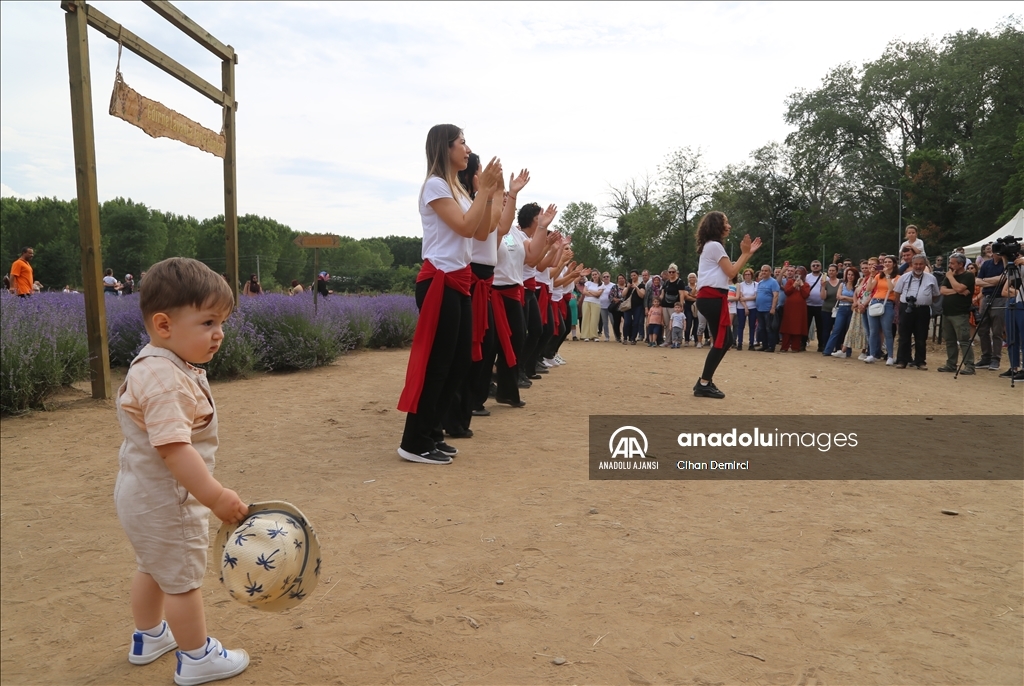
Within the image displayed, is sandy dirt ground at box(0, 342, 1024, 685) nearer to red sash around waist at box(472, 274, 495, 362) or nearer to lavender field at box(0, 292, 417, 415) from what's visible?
red sash around waist at box(472, 274, 495, 362)

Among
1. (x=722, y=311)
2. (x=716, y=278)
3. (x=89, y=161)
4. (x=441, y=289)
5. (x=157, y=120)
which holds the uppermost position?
(x=157, y=120)

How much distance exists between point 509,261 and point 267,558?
17.1 ft

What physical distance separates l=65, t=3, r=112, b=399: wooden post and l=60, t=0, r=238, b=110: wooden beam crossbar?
11cm

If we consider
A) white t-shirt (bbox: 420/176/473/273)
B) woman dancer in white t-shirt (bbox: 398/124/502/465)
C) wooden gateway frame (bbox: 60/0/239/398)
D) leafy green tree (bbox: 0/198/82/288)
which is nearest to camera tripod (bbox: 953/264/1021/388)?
woman dancer in white t-shirt (bbox: 398/124/502/465)

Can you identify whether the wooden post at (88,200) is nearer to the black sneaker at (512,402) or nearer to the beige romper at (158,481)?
the black sneaker at (512,402)

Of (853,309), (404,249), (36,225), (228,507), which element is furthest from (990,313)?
(404,249)

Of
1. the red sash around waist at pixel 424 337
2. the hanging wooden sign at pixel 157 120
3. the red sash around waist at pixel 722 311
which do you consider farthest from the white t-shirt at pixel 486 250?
the hanging wooden sign at pixel 157 120

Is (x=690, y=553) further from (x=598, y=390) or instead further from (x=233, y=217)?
(x=233, y=217)

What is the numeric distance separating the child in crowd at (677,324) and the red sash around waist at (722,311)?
962 centimetres

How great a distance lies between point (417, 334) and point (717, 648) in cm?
298

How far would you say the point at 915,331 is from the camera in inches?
482

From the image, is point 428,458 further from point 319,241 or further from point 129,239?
point 129,239

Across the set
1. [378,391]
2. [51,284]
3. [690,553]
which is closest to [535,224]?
[378,391]

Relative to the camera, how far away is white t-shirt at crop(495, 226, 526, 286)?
23.3 feet
